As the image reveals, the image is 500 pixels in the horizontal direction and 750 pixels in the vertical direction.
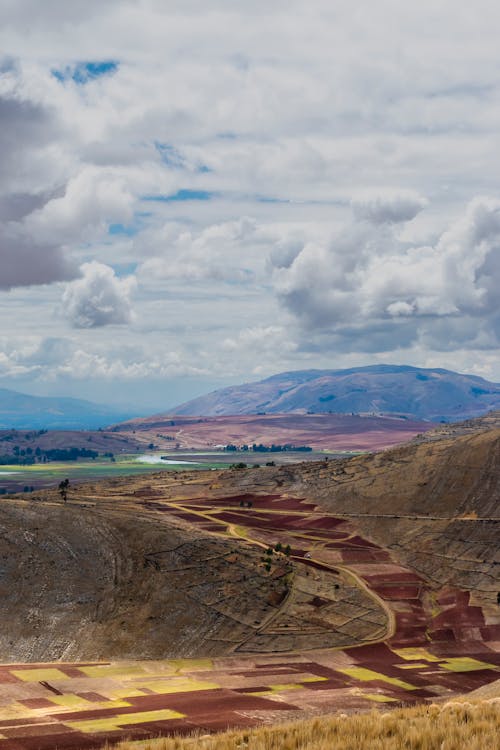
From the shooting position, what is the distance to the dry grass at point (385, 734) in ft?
117

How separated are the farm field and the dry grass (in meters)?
19.4

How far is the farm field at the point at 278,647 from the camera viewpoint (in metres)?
68.0

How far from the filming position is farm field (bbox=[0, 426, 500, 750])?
6800 centimetres

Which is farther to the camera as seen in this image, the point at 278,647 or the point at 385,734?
the point at 278,647

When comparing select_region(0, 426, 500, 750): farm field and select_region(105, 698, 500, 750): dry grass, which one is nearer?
select_region(105, 698, 500, 750): dry grass

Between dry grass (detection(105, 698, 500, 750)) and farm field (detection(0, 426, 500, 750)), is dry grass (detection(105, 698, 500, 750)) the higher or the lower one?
the higher one

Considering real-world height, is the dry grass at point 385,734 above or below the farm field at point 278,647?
above

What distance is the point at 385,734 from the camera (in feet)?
126

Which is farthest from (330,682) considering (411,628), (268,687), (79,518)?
(79,518)

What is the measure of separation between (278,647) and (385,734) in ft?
206

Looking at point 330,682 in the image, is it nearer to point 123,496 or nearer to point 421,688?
point 421,688

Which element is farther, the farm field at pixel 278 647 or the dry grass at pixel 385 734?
the farm field at pixel 278 647

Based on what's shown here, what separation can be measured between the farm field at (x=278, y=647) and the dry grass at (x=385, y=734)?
63.5 ft

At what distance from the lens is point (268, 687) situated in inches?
3162
